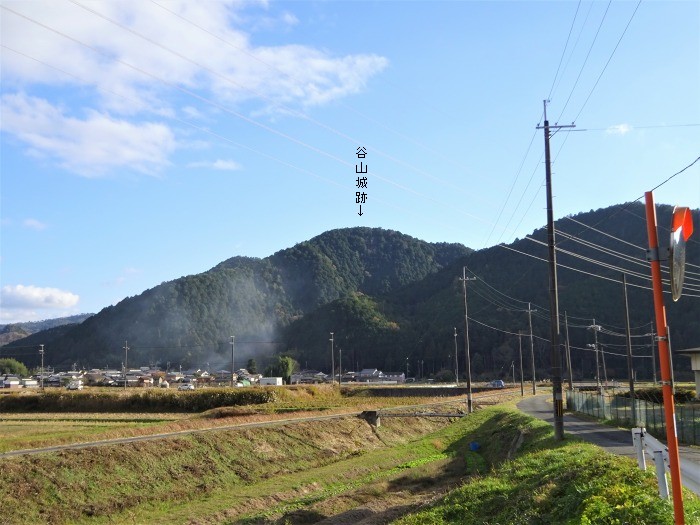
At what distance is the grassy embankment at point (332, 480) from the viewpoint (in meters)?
13.8

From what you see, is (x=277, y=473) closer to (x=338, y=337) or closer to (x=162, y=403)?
(x=162, y=403)

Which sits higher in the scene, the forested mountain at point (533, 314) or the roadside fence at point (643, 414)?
the forested mountain at point (533, 314)

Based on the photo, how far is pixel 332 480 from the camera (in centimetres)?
3541

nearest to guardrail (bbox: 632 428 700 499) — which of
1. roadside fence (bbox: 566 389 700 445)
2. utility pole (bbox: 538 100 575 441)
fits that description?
utility pole (bbox: 538 100 575 441)

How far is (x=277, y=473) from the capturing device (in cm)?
3869

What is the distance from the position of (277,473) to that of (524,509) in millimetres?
26481

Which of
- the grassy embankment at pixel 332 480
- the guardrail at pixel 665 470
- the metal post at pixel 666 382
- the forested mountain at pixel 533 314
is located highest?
the forested mountain at pixel 533 314

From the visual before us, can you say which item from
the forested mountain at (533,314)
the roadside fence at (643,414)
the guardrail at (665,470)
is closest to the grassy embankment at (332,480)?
the guardrail at (665,470)

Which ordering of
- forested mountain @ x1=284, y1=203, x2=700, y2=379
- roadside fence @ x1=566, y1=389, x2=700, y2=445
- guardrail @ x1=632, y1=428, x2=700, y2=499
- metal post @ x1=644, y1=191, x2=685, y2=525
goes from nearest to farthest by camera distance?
metal post @ x1=644, y1=191, x2=685, y2=525
guardrail @ x1=632, y1=428, x2=700, y2=499
roadside fence @ x1=566, y1=389, x2=700, y2=445
forested mountain @ x1=284, y1=203, x2=700, y2=379

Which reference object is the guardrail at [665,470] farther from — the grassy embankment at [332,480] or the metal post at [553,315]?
the metal post at [553,315]

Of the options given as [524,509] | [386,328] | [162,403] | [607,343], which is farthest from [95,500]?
[386,328]

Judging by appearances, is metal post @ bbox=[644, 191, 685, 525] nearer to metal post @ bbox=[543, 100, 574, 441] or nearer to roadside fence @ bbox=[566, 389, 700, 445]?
metal post @ bbox=[543, 100, 574, 441]

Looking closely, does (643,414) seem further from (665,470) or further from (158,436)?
(158,436)

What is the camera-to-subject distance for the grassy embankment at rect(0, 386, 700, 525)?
13836 millimetres
